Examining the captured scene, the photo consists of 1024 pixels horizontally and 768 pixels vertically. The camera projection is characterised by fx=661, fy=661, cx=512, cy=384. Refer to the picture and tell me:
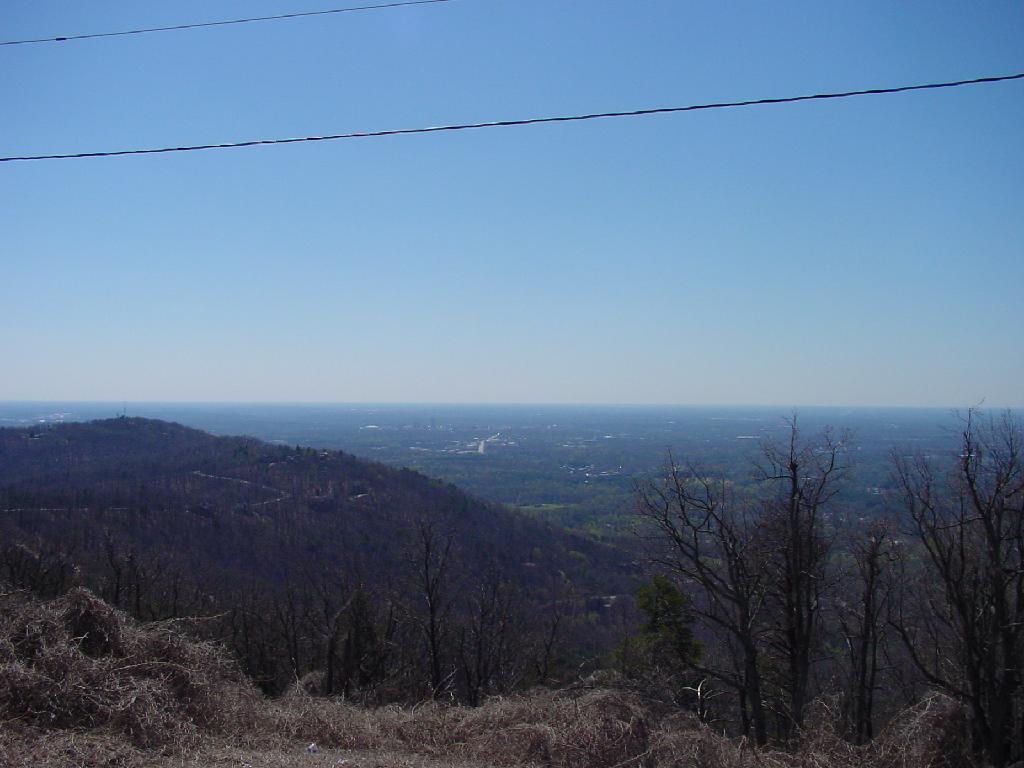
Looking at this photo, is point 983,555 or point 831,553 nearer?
point 983,555

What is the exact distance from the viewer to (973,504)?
11961 millimetres

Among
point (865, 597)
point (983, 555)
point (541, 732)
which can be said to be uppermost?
point (983, 555)

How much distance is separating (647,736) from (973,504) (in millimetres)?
8885

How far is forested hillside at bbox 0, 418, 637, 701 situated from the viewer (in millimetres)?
27016

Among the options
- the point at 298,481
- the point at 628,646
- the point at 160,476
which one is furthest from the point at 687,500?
the point at 160,476

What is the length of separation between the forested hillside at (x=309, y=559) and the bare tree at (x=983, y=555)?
9.34m

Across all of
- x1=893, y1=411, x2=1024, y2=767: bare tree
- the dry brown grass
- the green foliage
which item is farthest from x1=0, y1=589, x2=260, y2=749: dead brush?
the green foliage

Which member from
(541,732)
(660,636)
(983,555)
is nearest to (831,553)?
(983,555)

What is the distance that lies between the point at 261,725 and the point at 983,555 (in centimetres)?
1256

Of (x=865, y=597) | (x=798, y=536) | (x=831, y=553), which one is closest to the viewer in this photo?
(x=798, y=536)

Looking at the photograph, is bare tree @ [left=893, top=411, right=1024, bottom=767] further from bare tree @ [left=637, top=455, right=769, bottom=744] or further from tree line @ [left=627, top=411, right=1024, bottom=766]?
bare tree @ [left=637, top=455, right=769, bottom=744]

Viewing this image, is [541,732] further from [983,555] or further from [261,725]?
[983,555]

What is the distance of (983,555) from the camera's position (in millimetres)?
12258

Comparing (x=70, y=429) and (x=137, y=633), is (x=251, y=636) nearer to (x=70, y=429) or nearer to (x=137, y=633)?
(x=137, y=633)
